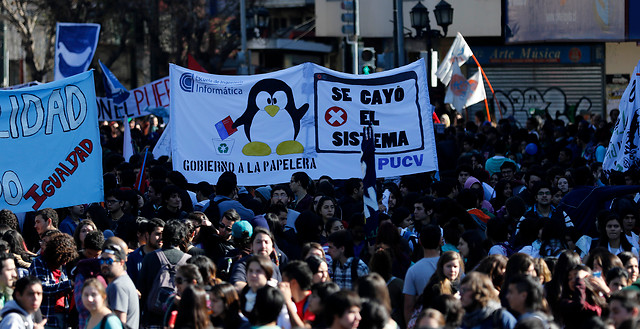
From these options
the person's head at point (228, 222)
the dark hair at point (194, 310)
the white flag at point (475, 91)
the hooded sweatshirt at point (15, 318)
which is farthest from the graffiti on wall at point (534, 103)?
the dark hair at point (194, 310)

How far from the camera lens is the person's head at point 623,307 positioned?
5.95 m

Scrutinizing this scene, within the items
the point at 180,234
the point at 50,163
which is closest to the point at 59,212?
the point at 50,163

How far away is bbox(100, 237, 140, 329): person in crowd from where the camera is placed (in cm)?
729

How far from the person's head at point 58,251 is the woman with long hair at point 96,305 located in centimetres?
130

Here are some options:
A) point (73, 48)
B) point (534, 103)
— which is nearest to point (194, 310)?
point (73, 48)

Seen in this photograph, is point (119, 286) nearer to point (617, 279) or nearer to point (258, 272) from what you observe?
point (258, 272)

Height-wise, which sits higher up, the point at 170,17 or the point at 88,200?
the point at 170,17

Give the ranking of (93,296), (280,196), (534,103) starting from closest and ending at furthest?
(93,296) → (280,196) → (534,103)

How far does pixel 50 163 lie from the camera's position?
35.3ft

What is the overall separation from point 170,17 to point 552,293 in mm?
31729

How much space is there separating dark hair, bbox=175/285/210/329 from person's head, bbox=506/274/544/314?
5.78 ft

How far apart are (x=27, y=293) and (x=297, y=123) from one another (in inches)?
231

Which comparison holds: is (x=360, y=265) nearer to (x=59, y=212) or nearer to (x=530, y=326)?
(x=530, y=326)

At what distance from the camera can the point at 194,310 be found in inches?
249
